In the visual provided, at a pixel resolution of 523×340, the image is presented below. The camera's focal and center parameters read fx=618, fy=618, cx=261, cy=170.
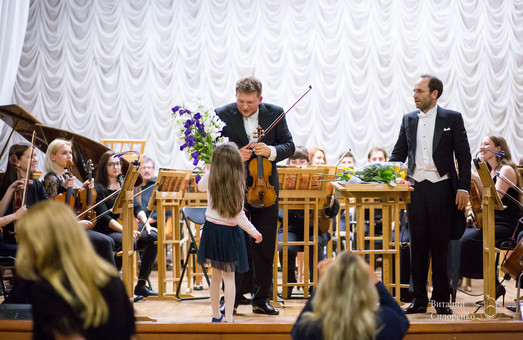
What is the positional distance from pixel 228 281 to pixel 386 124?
6140 millimetres

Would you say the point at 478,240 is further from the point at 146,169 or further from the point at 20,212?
the point at 146,169

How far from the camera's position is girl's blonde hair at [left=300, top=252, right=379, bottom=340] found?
1.96 m

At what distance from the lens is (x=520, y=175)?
5.27 metres

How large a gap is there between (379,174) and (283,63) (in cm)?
543

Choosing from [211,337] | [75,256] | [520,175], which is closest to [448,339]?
[211,337]

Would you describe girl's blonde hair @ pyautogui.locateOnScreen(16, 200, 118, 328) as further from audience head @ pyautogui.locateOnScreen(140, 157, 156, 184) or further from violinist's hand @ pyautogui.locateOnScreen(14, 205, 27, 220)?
audience head @ pyautogui.locateOnScreen(140, 157, 156, 184)

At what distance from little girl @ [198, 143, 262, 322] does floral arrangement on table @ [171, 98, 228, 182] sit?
0.31 m

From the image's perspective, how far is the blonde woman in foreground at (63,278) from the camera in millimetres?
1879

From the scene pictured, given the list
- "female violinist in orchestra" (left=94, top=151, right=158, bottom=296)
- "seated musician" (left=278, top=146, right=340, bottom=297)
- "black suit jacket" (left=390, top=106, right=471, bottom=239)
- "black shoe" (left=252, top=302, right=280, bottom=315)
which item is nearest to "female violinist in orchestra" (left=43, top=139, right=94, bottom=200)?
"female violinist in orchestra" (left=94, top=151, right=158, bottom=296)

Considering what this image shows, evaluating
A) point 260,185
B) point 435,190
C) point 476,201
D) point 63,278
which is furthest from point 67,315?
point 476,201

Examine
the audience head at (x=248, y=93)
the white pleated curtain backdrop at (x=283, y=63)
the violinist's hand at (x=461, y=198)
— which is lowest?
the violinist's hand at (x=461, y=198)

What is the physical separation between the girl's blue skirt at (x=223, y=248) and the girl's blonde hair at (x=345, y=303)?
5.96 feet

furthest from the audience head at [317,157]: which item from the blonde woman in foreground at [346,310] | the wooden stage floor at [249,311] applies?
the blonde woman in foreground at [346,310]

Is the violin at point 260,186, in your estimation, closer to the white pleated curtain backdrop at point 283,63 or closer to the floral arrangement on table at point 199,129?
the floral arrangement on table at point 199,129
